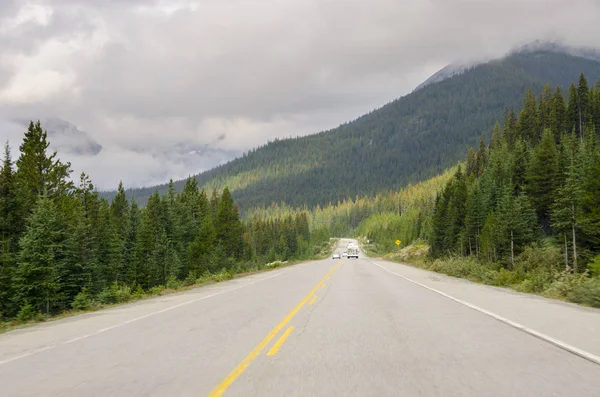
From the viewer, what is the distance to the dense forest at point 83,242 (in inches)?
951

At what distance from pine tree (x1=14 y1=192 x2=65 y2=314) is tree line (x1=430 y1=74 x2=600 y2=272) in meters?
39.2

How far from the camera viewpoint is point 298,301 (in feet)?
46.8

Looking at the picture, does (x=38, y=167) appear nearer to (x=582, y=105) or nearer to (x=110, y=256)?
(x=110, y=256)

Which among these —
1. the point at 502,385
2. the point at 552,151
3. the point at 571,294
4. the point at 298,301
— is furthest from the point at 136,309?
the point at 552,151

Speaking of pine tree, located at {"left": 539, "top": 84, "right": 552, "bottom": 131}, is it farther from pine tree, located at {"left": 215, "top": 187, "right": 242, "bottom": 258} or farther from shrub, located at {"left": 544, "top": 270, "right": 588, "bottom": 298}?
shrub, located at {"left": 544, "top": 270, "right": 588, "bottom": 298}

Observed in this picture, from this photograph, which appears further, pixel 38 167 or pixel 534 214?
pixel 534 214

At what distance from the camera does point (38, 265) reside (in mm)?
24062

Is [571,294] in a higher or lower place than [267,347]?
lower

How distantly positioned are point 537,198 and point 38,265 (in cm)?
6112

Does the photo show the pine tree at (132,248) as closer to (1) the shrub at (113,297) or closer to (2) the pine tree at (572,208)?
(1) the shrub at (113,297)

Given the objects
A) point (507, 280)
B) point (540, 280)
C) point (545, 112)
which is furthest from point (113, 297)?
point (545, 112)

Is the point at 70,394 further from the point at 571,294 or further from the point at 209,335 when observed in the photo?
the point at 571,294

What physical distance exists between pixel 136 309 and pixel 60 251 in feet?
55.9

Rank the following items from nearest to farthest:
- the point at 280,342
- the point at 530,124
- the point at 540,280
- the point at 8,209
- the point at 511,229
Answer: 1. the point at 280,342
2. the point at 540,280
3. the point at 8,209
4. the point at 511,229
5. the point at 530,124
